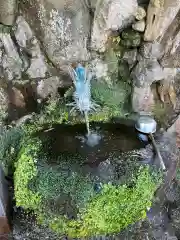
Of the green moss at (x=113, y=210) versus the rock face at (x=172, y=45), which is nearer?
the green moss at (x=113, y=210)

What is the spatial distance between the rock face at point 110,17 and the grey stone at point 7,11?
79cm

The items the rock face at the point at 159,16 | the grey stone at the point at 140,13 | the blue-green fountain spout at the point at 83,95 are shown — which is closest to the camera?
the rock face at the point at 159,16

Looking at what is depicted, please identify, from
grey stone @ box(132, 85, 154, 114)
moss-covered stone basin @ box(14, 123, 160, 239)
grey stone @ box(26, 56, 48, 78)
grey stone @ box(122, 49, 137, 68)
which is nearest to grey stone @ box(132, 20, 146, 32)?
grey stone @ box(122, 49, 137, 68)

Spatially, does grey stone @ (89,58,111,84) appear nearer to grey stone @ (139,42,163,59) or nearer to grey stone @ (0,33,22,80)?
grey stone @ (139,42,163,59)

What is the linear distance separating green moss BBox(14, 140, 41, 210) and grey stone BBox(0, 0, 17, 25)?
132cm

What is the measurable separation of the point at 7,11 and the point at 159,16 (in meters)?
1.44

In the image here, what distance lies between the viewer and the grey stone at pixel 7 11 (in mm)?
3224

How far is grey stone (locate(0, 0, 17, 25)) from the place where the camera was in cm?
322

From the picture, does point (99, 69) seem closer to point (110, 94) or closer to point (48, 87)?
point (110, 94)

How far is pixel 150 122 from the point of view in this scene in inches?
141

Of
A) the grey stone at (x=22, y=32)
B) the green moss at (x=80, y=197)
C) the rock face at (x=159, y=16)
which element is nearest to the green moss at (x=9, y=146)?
Answer: the green moss at (x=80, y=197)

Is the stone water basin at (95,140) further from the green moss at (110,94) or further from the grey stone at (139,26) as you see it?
the grey stone at (139,26)

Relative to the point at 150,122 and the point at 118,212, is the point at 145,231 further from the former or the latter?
the point at 150,122

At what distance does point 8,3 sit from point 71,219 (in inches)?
83.1
